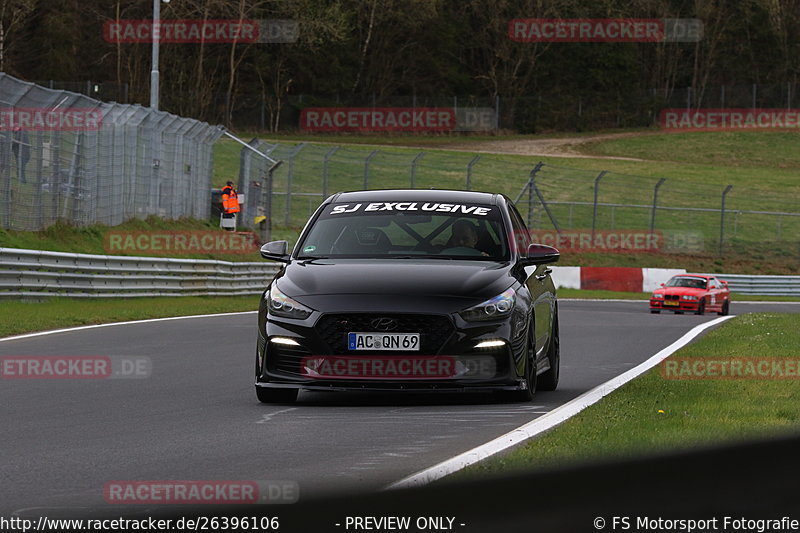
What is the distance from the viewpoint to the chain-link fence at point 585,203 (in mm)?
45438

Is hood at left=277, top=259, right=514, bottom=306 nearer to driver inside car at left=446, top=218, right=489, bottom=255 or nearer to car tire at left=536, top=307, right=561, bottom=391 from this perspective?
driver inside car at left=446, top=218, right=489, bottom=255

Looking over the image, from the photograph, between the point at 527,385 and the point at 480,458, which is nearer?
the point at 480,458

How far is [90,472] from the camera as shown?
5996 millimetres

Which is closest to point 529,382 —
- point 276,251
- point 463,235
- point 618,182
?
point 463,235

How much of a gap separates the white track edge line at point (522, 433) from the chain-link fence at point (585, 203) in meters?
28.2

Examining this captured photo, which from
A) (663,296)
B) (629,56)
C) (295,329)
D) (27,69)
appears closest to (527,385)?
(295,329)

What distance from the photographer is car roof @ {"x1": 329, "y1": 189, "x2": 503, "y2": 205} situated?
34.5 feet

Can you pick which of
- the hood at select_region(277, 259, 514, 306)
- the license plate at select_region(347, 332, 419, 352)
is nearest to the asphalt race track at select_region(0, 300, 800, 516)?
the license plate at select_region(347, 332, 419, 352)

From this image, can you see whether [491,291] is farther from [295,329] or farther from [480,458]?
[480,458]

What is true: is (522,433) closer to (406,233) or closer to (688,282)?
(406,233)

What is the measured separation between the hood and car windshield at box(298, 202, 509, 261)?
0.30 m

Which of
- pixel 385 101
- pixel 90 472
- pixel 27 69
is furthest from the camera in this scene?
pixel 385 101

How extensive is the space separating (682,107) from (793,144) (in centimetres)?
853

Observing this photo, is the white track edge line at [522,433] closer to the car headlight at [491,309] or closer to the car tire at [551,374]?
the car tire at [551,374]
